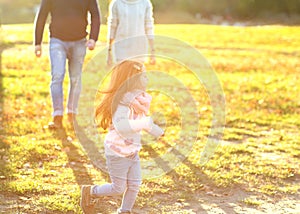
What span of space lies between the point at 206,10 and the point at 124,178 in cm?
3383

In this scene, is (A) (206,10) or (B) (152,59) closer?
(B) (152,59)

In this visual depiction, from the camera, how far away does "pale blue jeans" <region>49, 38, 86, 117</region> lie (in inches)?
299

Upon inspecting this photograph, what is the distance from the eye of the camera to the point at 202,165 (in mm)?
6930

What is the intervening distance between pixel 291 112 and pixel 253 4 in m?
26.2

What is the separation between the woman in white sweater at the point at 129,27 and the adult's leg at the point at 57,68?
0.66 metres

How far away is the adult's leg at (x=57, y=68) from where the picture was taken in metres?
7.59

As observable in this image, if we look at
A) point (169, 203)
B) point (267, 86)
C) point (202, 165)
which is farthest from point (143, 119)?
point (267, 86)

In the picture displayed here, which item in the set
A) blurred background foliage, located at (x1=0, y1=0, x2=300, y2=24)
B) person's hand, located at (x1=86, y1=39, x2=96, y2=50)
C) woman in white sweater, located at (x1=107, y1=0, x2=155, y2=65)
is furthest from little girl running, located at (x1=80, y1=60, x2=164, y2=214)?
blurred background foliage, located at (x1=0, y1=0, x2=300, y2=24)

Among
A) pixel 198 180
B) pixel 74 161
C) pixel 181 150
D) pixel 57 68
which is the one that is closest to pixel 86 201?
pixel 198 180

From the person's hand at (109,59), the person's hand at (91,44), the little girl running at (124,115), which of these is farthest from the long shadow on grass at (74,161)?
the little girl running at (124,115)

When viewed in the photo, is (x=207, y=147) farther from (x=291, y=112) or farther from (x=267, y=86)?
(x=267, y=86)

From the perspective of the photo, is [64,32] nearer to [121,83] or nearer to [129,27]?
[129,27]

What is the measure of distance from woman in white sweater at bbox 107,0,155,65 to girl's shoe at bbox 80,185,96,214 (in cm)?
265

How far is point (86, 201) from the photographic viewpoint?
198 inches
